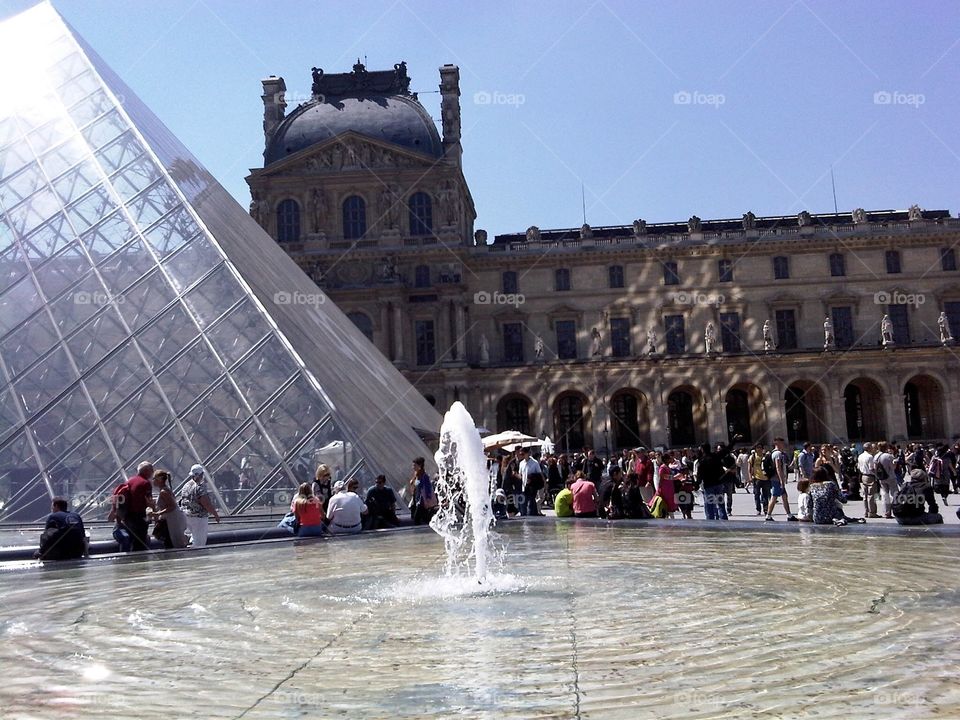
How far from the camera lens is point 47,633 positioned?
4844 mm

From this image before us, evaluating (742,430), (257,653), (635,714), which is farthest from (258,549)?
(742,430)

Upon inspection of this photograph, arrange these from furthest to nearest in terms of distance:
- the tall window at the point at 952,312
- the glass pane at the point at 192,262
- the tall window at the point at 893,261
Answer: the tall window at the point at 893,261, the tall window at the point at 952,312, the glass pane at the point at 192,262

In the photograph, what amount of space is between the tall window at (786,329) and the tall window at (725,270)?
2.69m

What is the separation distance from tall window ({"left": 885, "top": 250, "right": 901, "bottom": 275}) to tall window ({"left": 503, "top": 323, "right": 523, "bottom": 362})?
16727 mm

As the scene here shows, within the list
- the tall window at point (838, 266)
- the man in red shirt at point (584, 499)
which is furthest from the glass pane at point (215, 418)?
the tall window at point (838, 266)

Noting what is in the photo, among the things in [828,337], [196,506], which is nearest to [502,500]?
[196,506]

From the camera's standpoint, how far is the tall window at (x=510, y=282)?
144 feet

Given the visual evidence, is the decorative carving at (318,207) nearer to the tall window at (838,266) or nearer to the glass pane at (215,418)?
the tall window at (838,266)

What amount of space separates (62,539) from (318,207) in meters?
35.2

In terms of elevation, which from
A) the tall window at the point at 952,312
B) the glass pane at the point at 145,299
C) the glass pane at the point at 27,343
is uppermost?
the tall window at the point at 952,312

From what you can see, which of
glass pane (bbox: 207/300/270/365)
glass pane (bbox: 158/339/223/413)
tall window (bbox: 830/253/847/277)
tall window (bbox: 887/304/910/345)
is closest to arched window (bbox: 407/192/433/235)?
tall window (bbox: 830/253/847/277)

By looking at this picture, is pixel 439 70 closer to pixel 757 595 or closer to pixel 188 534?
pixel 188 534

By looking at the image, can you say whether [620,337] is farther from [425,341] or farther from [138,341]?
[138,341]

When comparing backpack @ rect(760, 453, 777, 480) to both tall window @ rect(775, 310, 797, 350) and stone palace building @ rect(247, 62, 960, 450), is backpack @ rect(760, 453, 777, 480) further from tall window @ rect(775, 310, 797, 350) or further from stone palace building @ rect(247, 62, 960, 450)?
tall window @ rect(775, 310, 797, 350)
